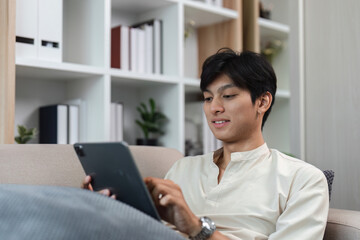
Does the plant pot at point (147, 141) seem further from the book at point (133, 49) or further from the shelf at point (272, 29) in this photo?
the shelf at point (272, 29)

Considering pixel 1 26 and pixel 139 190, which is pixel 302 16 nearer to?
pixel 1 26

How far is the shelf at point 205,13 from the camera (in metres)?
2.58

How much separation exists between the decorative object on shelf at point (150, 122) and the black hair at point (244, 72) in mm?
1052

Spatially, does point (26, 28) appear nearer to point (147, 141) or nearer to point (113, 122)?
point (113, 122)

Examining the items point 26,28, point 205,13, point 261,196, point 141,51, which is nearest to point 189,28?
point 205,13

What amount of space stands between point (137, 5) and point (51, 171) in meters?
Answer: 1.32

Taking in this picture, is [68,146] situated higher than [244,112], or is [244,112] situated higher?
[244,112]

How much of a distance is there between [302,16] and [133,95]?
38.6 inches

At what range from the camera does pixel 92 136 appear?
86.7 inches

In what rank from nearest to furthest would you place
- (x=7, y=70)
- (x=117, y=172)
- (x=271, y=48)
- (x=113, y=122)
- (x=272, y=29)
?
1. (x=117, y=172)
2. (x=7, y=70)
3. (x=113, y=122)
4. (x=272, y=29)
5. (x=271, y=48)

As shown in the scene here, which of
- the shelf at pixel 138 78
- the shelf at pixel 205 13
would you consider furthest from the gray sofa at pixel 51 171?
the shelf at pixel 205 13

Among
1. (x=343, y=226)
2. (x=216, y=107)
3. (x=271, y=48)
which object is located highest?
(x=271, y=48)

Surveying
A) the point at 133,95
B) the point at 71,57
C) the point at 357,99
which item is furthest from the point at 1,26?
the point at 357,99

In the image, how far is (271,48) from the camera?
3434mm
